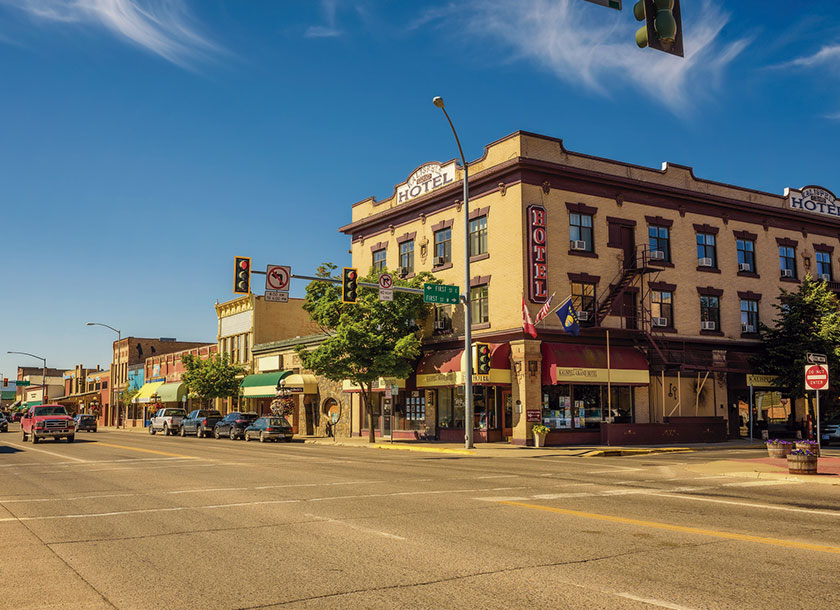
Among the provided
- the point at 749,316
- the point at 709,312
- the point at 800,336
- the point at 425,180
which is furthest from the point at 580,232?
the point at 800,336

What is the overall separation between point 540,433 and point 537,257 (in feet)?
26.2

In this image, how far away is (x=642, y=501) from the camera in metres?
13.4

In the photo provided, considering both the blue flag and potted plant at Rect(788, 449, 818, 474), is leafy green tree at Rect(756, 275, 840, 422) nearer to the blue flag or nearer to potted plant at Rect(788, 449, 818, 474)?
the blue flag

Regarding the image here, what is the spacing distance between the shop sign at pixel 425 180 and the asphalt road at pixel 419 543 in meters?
24.1

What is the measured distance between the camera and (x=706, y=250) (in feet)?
132

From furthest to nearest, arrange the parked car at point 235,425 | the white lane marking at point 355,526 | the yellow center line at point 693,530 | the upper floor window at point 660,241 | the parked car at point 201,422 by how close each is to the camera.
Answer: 1. the parked car at point 201,422
2. the parked car at point 235,425
3. the upper floor window at point 660,241
4. the white lane marking at point 355,526
5. the yellow center line at point 693,530

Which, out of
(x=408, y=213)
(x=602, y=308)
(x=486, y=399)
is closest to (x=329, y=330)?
(x=408, y=213)

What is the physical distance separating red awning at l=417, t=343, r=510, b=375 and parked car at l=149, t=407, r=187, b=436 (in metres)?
24.1

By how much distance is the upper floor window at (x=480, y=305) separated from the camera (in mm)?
36219

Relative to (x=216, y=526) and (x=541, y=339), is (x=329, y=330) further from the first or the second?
(x=216, y=526)

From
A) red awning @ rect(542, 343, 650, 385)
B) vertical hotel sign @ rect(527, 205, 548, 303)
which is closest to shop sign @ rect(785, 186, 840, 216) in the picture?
red awning @ rect(542, 343, 650, 385)

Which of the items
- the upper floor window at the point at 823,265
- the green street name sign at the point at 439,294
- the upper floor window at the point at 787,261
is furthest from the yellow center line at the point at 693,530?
the upper floor window at the point at 823,265

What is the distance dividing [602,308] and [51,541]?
2945 cm

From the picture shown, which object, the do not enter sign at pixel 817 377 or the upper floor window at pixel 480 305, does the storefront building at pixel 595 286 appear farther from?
the do not enter sign at pixel 817 377
